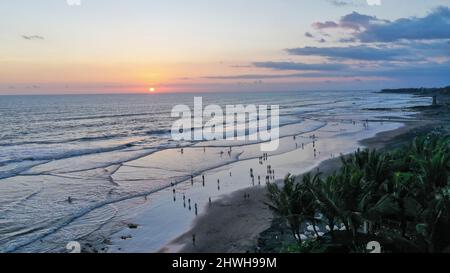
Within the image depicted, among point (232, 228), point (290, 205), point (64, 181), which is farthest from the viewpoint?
point (64, 181)

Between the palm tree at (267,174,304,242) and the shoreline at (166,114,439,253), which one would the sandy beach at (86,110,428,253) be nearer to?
the shoreline at (166,114,439,253)

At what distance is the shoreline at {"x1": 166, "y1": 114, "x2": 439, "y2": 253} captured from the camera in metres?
24.1

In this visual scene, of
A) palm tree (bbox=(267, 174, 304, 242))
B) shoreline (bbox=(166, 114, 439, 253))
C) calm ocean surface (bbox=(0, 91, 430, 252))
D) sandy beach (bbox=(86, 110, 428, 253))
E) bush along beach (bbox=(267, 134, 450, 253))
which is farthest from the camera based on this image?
calm ocean surface (bbox=(0, 91, 430, 252))

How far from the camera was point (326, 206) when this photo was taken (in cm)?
1605

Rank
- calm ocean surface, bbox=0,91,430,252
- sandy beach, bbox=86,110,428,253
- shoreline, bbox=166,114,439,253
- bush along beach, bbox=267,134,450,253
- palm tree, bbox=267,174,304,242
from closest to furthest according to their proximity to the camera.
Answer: bush along beach, bbox=267,134,450,253 < palm tree, bbox=267,174,304,242 < shoreline, bbox=166,114,439,253 < sandy beach, bbox=86,110,428,253 < calm ocean surface, bbox=0,91,430,252

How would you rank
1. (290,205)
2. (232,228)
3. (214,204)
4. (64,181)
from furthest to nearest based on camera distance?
(64,181) < (214,204) < (232,228) < (290,205)

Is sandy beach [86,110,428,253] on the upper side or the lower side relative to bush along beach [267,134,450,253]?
lower

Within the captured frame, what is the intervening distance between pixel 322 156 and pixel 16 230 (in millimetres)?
37076

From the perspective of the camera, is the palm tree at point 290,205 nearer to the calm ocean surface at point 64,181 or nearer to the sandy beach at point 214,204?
the sandy beach at point 214,204

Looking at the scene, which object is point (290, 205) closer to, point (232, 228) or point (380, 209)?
point (380, 209)

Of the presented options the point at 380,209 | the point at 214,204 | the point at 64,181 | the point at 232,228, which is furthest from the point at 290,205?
the point at 64,181

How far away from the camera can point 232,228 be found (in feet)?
88.7

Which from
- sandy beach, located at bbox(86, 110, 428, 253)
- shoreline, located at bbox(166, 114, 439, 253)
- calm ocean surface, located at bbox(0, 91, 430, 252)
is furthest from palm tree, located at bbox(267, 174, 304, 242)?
calm ocean surface, located at bbox(0, 91, 430, 252)

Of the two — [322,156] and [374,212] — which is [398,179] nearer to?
[374,212]
